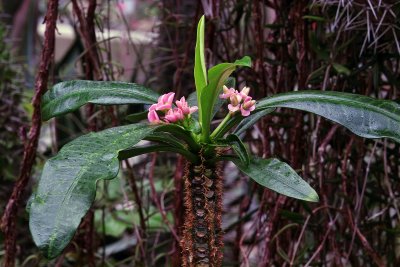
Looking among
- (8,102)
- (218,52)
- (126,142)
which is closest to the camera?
(126,142)

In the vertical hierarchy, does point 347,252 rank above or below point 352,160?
below

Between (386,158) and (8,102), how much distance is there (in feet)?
4.16

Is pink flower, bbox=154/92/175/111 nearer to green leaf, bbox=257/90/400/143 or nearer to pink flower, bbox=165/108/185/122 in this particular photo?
pink flower, bbox=165/108/185/122

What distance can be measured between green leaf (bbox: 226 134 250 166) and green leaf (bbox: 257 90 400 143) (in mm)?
83

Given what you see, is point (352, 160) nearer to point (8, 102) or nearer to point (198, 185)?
point (198, 185)

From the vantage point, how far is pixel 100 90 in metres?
0.99

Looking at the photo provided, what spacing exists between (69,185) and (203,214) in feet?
0.90

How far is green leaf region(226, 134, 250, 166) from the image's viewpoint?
0.87 m

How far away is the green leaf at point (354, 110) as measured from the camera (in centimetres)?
90

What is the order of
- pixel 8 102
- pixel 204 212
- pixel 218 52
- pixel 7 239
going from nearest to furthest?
pixel 204 212 < pixel 7 239 < pixel 218 52 < pixel 8 102

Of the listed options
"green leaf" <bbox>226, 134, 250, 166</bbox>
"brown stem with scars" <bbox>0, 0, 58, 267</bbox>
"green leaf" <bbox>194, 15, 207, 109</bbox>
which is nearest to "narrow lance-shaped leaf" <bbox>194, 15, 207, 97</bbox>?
"green leaf" <bbox>194, 15, 207, 109</bbox>

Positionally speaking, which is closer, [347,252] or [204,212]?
[204,212]

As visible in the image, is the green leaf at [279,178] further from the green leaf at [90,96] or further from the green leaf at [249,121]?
the green leaf at [90,96]

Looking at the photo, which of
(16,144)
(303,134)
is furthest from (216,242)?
(16,144)
